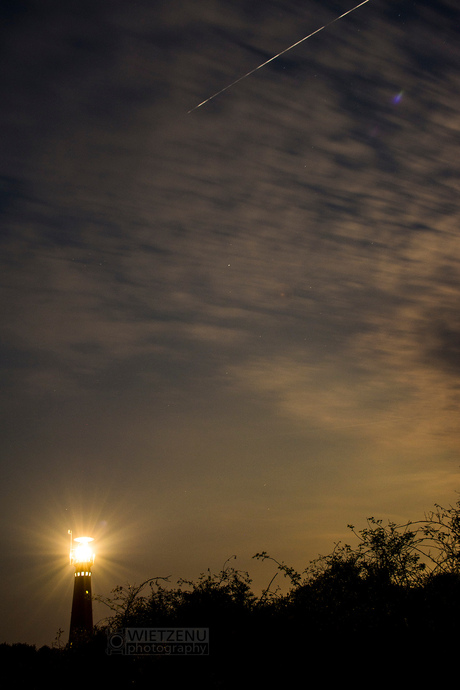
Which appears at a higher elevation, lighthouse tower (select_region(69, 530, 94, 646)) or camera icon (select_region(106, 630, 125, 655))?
lighthouse tower (select_region(69, 530, 94, 646))

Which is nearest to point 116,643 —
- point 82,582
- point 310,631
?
point 310,631

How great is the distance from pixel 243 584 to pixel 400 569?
6.48m

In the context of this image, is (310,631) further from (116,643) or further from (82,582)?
(82,582)

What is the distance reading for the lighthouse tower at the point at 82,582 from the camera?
4184 centimetres

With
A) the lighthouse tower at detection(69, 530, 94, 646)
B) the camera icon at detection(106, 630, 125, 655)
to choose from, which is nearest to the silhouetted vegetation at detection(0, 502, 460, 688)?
the camera icon at detection(106, 630, 125, 655)

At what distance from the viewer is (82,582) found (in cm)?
4306

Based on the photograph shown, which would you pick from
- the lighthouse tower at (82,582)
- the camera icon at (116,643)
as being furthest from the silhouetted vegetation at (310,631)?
the lighthouse tower at (82,582)

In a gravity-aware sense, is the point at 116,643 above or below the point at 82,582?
below

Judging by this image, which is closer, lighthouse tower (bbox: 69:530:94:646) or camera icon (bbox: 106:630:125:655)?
camera icon (bbox: 106:630:125:655)

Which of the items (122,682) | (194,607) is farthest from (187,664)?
(194,607)

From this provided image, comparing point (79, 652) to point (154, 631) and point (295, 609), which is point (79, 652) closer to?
point (154, 631)

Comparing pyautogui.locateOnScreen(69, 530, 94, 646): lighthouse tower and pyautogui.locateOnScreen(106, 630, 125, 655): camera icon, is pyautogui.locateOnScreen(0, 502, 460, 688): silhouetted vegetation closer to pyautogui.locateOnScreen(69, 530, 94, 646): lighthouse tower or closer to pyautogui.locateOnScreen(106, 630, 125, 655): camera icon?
pyautogui.locateOnScreen(106, 630, 125, 655): camera icon

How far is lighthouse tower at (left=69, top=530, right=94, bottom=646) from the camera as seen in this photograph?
41.8 metres

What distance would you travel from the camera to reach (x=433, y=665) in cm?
895
